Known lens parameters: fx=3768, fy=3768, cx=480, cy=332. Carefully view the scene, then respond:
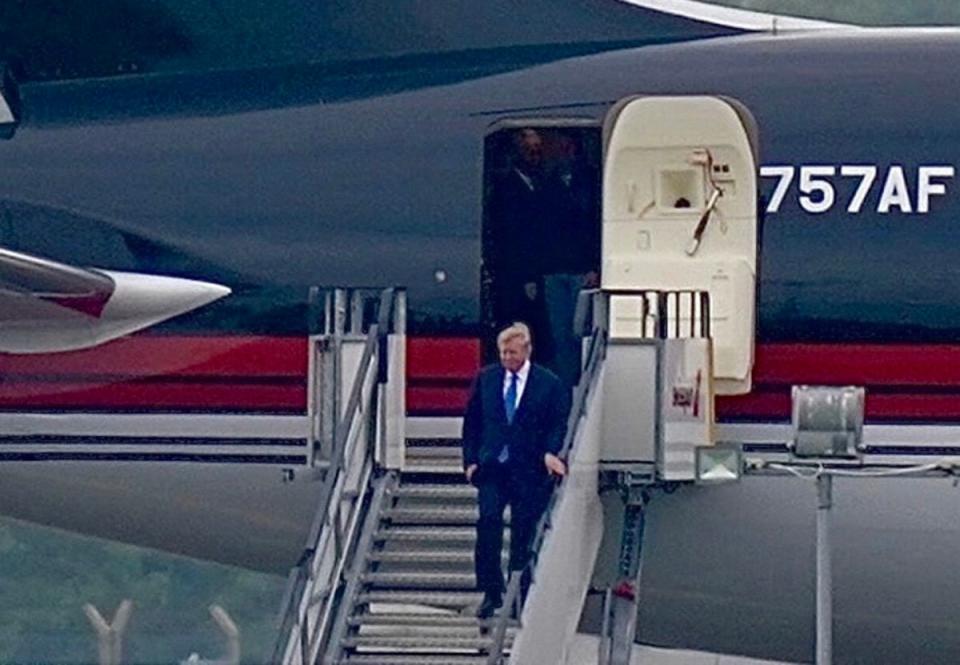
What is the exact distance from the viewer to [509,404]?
21344 millimetres

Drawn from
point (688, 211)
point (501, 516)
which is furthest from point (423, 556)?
point (688, 211)

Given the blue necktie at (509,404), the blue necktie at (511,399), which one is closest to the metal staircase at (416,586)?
the blue necktie at (509,404)

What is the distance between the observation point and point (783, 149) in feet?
76.0

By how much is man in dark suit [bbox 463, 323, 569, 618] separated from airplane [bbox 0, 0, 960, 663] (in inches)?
67.8

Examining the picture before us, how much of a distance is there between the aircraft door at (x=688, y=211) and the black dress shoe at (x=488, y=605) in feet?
7.82

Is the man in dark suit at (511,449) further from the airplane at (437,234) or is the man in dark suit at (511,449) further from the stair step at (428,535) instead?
the airplane at (437,234)

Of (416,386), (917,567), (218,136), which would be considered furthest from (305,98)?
(917,567)

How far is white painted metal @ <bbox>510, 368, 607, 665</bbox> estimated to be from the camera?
20984 millimetres

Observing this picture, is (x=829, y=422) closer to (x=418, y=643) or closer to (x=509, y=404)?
(x=509, y=404)

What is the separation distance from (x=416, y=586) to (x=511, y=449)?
3.30 ft

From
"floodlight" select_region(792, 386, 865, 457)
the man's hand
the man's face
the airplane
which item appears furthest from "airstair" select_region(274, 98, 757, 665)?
"floodlight" select_region(792, 386, 865, 457)

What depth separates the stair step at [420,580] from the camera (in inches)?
847

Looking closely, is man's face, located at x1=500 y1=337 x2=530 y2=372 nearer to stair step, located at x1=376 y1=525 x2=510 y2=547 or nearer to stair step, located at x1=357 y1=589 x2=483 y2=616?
stair step, located at x1=376 y1=525 x2=510 y2=547

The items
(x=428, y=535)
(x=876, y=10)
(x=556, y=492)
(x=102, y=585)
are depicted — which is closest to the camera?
(x=556, y=492)
